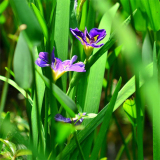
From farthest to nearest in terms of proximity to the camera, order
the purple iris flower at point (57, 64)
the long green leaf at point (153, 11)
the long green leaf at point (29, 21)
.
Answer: the long green leaf at point (153, 11)
the purple iris flower at point (57, 64)
the long green leaf at point (29, 21)

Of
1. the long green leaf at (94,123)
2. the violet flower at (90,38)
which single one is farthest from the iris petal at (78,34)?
the long green leaf at (94,123)

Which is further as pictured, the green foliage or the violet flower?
the violet flower

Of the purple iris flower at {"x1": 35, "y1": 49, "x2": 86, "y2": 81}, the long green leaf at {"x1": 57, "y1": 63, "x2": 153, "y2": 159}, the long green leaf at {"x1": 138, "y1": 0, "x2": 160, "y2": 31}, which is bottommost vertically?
the long green leaf at {"x1": 57, "y1": 63, "x2": 153, "y2": 159}

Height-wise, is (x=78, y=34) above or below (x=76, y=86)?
above

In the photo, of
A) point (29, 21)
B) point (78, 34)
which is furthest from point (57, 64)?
point (29, 21)

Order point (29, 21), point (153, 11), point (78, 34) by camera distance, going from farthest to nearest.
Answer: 1. point (153, 11)
2. point (78, 34)
3. point (29, 21)

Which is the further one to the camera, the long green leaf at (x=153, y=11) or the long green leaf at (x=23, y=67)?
the long green leaf at (x=153, y=11)

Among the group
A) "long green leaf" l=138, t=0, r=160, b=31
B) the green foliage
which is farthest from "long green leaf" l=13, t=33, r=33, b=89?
"long green leaf" l=138, t=0, r=160, b=31

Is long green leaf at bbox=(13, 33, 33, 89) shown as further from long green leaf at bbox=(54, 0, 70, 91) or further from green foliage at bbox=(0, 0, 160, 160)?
long green leaf at bbox=(54, 0, 70, 91)

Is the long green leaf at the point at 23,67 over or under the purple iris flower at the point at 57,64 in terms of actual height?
over

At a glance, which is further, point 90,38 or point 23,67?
point 90,38

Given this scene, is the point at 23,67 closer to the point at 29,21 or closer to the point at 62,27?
the point at 29,21

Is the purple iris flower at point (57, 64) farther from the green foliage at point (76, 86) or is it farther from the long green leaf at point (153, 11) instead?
the long green leaf at point (153, 11)
